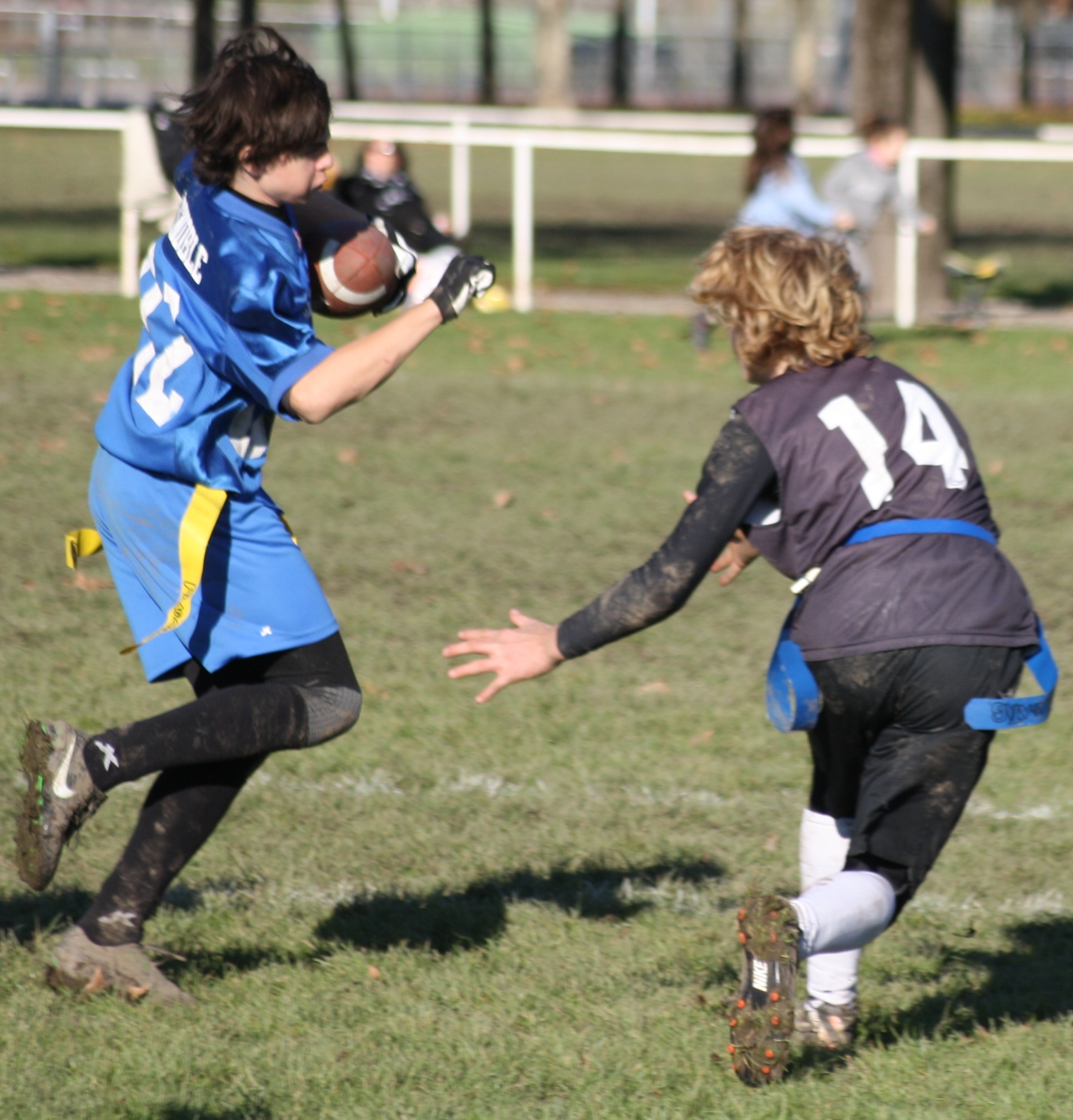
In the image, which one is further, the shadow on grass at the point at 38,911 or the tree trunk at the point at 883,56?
the tree trunk at the point at 883,56

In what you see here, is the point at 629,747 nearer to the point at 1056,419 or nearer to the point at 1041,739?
the point at 1041,739

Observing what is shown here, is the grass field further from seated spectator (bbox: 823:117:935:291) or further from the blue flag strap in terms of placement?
seated spectator (bbox: 823:117:935:291)

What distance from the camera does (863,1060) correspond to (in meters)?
3.52

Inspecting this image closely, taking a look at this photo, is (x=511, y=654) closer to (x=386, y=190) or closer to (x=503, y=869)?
(x=503, y=869)

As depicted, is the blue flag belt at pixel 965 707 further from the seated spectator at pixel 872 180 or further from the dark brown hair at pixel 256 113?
the seated spectator at pixel 872 180

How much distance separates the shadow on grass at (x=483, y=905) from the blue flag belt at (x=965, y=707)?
120 cm

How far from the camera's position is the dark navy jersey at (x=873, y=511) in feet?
10.7

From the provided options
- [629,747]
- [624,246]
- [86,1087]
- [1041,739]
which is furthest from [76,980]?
[624,246]

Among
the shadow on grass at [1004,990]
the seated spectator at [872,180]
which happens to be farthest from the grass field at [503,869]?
the seated spectator at [872,180]

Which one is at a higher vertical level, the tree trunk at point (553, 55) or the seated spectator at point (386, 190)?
the tree trunk at point (553, 55)

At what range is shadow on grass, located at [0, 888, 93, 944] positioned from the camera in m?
4.09

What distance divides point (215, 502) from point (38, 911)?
1.40 m

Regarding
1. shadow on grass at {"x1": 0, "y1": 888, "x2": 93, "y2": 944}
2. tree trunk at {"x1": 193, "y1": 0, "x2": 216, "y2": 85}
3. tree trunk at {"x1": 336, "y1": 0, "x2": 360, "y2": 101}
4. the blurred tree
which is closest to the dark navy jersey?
shadow on grass at {"x1": 0, "y1": 888, "x2": 93, "y2": 944}

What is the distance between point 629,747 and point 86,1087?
264 centimetres
